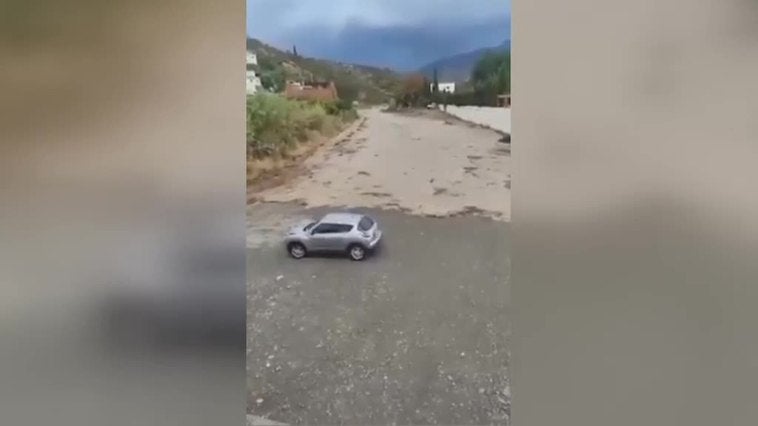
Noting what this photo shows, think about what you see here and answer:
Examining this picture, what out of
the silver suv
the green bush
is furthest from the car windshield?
the green bush

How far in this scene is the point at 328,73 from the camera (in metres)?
1.11

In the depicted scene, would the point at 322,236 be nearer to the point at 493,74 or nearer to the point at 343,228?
the point at 343,228

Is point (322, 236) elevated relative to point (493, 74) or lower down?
lower down

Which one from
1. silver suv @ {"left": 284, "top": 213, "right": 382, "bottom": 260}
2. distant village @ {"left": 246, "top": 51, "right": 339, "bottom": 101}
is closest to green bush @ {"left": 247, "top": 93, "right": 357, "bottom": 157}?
distant village @ {"left": 246, "top": 51, "right": 339, "bottom": 101}

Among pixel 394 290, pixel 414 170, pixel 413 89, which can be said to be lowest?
pixel 394 290

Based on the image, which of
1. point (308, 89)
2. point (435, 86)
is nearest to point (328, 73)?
point (308, 89)

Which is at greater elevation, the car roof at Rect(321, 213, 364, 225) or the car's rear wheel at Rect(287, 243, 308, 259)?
the car roof at Rect(321, 213, 364, 225)

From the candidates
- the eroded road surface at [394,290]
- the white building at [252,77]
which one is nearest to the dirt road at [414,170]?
the eroded road surface at [394,290]

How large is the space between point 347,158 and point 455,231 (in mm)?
170

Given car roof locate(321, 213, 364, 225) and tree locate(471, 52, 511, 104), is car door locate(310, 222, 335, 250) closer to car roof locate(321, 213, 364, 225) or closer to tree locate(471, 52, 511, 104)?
car roof locate(321, 213, 364, 225)

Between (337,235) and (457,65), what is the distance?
0.88 feet

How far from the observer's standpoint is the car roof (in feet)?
3.68

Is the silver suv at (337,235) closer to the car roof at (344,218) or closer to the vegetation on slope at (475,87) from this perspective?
the car roof at (344,218)

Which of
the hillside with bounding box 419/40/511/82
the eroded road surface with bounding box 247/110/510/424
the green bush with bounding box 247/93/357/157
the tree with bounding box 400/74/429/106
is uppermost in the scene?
the hillside with bounding box 419/40/511/82
